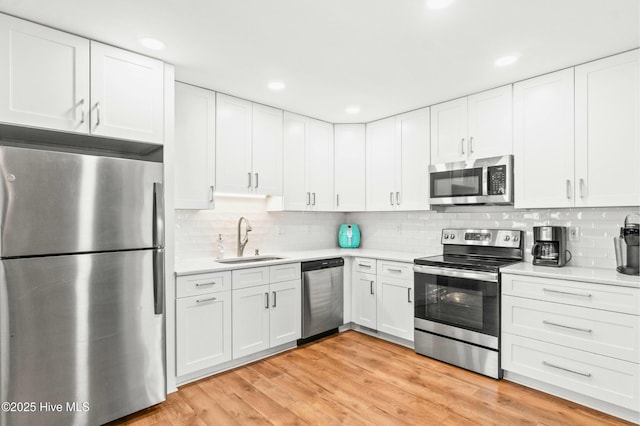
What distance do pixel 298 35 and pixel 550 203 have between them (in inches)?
93.4

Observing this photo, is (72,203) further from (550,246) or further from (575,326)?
(550,246)

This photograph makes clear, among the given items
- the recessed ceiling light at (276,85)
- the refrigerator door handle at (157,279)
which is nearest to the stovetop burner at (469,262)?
the recessed ceiling light at (276,85)

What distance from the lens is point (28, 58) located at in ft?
6.68

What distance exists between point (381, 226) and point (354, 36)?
8.64ft

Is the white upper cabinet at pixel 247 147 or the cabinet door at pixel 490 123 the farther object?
the white upper cabinet at pixel 247 147

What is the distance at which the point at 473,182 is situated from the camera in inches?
127

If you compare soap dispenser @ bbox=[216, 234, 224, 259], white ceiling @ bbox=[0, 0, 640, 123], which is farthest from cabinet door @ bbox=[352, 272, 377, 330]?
white ceiling @ bbox=[0, 0, 640, 123]

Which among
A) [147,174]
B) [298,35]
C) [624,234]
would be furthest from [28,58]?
[624,234]

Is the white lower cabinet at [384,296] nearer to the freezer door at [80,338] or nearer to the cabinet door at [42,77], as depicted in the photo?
the freezer door at [80,338]

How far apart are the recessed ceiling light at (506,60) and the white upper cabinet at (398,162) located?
1.02 m

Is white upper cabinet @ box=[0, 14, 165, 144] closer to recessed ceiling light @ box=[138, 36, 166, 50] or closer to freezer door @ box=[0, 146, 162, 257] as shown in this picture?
recessed ceiling light @ box=[138, 36, 166, 50]

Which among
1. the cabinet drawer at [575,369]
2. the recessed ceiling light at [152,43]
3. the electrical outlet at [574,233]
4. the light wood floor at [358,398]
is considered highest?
the recessed ceiling light at [152,43]

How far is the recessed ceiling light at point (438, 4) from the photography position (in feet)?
6.19

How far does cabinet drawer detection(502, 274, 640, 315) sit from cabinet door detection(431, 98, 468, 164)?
1.28 m
